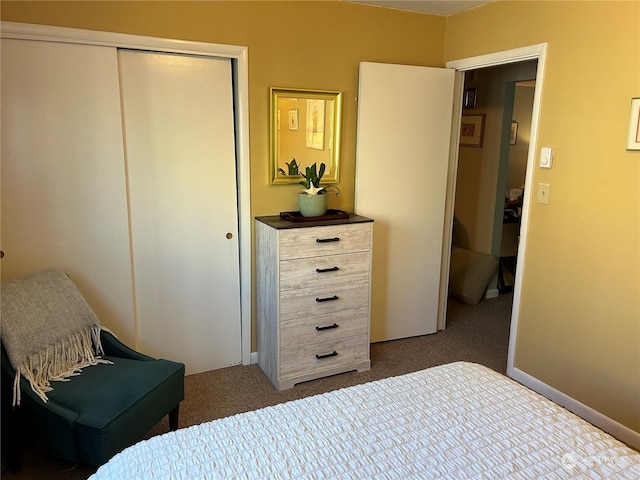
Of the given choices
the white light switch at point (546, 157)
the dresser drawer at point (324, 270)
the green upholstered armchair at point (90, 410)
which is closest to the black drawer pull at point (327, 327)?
the dresser drawer at point (324, 270)

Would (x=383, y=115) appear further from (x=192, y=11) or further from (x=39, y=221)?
(x=39, y=221)

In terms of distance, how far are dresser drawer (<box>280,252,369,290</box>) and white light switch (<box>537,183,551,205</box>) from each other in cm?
106

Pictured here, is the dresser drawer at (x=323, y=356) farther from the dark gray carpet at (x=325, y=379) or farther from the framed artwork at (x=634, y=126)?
the framed artwork at (x=634, y=126)

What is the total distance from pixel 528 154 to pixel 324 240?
1.40 metres

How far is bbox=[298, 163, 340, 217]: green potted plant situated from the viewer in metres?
2.91

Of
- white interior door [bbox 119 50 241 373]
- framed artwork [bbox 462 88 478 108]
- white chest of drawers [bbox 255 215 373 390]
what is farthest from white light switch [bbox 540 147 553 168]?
framed artwork [bbox 462 88 478 108]

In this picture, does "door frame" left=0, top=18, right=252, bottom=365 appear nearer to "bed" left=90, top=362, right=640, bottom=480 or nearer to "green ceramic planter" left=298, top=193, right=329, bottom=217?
"green ceramic planter" left=298, top=193, right=329, bottom=217

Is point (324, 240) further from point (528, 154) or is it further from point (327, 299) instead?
point (528, 154)

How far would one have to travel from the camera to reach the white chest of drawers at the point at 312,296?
2.76 metres

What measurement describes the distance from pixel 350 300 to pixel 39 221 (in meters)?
1.79

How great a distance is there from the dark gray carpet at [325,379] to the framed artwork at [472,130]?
1.64 m

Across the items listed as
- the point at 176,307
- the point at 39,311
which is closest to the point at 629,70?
the point at 176,307

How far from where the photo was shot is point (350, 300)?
9.78 feet

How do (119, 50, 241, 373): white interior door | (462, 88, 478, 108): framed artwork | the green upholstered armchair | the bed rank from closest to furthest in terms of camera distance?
1. the bed
2. the green upholstered armchair
3. (119, 50, 241, 373): white interior door
4. (462, 88, 478, 108): framed artwork
